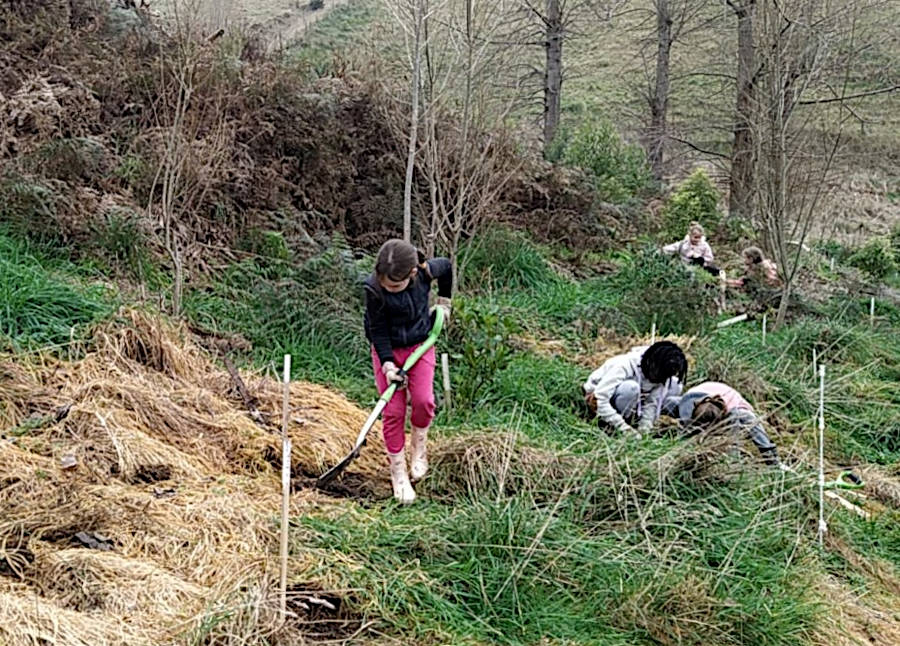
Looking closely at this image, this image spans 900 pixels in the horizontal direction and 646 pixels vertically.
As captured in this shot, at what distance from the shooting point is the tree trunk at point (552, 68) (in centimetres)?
1452

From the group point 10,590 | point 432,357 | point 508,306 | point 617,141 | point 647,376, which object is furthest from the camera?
point 617,141

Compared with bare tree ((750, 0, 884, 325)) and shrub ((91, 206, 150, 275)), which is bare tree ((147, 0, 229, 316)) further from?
bare tree ((750, 0, 884, 325))

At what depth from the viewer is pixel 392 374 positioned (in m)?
4.09

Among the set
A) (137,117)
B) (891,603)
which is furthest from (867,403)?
(137,117)

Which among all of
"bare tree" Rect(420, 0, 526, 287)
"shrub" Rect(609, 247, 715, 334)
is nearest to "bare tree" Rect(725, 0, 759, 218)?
"shrub" Rect(609, 247, 715, 334)

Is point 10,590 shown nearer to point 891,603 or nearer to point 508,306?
point 891,603

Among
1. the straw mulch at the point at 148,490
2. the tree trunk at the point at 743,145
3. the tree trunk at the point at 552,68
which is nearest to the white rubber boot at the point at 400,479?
the straw mulch at the point at 148,490

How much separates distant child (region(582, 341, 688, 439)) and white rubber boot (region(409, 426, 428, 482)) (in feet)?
4.00

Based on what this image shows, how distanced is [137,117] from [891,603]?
7.08m

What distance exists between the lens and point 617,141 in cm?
1289

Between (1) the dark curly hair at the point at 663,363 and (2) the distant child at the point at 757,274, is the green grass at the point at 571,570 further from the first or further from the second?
(2) the distant child at the point at 757,274

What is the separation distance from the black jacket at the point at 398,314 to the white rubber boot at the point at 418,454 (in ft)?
1.32

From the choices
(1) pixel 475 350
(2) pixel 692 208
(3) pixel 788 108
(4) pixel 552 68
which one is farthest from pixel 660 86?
(1) pixel 475 350

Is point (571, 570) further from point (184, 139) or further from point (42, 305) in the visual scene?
point (184, 139)
